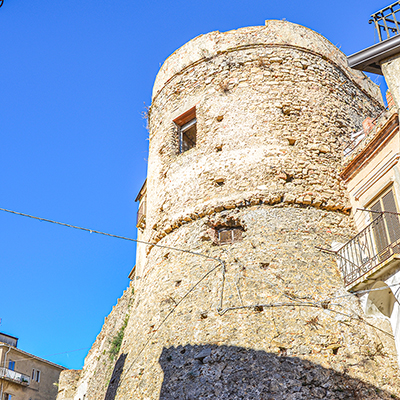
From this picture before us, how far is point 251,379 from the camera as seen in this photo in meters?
7.35

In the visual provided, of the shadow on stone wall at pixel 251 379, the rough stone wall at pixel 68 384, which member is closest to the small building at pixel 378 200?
the shadow on stone wall at pixel 251 379

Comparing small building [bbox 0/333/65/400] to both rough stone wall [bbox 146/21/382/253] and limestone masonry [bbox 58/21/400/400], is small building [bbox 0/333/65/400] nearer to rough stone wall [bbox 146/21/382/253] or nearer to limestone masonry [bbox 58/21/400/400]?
limestone masonry [bbox 58/21/400/400]

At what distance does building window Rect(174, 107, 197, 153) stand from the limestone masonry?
0.12 ft

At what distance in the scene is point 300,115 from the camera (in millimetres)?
10844

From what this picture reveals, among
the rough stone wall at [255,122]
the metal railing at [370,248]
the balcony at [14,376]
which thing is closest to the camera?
the metal railing at [370,248]

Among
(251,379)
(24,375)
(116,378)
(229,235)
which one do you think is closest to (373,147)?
(229,235)

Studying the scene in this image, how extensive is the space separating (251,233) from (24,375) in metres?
17.5

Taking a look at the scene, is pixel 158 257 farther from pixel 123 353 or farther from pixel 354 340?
pixel 354 340

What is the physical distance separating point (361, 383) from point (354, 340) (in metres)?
0.74

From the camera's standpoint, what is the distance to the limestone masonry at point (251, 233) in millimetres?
7586

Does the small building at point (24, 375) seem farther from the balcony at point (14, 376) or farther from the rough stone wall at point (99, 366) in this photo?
→ the rough stone wall at point (99, 366)

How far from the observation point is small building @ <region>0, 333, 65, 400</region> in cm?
2155

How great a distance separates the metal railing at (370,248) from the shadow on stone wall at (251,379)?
5.97ft

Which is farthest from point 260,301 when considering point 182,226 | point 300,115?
point 300,115
